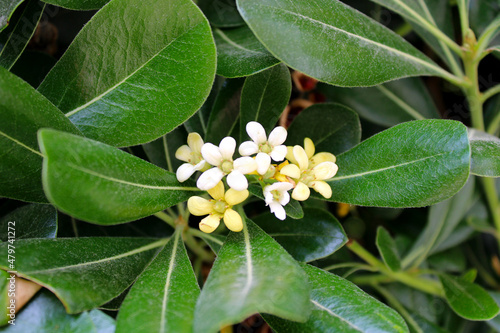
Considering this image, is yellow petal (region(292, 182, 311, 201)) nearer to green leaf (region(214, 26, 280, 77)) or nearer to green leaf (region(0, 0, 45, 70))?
green leaf (region(214, 26, 280, 77))

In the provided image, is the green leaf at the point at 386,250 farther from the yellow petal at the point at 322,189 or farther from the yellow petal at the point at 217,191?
the yellow petal at the point at 217,191

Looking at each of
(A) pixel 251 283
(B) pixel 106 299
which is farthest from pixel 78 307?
(A) pixel 251 283

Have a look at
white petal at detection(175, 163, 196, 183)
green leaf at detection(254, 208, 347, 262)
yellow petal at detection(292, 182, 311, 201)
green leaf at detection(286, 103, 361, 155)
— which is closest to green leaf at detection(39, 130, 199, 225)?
white petal at detection(175, 163, 196, 183)

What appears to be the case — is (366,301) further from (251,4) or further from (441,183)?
(251,4)

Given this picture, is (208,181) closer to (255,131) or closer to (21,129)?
(255,131)

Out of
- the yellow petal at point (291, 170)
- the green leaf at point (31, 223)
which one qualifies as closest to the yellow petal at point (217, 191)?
the yellow petal at point (291, 170)
